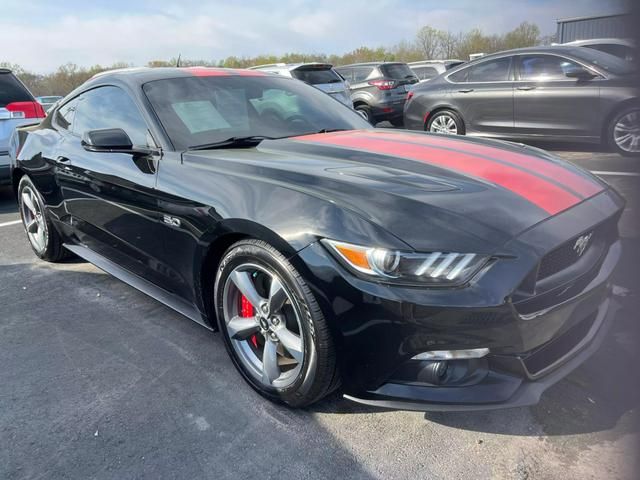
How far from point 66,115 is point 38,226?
3.36 ft

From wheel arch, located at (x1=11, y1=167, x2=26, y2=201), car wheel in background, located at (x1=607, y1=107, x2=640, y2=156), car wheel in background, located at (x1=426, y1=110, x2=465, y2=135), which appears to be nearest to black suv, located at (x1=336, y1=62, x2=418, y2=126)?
car wheel in background, located at (x1=426, y1=110, x2=465, y2=135)

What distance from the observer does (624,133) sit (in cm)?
682

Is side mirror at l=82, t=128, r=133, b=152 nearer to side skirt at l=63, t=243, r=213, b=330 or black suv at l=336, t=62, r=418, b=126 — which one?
side skirt at l=63, t=243, r=213, b=330

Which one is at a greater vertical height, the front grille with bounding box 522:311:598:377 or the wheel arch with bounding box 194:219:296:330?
the wheel arch with bounding box 194:219:296:330

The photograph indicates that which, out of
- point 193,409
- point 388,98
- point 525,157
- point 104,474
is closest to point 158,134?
point 193,409

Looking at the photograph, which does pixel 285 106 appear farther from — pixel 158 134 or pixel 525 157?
pixel 525 157

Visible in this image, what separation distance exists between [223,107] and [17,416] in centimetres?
192

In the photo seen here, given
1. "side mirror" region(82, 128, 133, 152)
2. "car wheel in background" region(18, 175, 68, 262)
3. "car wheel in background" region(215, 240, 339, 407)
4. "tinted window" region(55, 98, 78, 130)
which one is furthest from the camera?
"car wheel in background" region(18, 175, 68, 262)

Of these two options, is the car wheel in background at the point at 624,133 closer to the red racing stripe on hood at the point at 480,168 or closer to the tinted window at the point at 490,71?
the tinted window at the point at 490,71

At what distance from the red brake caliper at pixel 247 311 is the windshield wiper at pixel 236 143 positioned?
875 mm

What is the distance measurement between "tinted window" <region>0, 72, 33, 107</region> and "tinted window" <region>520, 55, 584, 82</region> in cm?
673

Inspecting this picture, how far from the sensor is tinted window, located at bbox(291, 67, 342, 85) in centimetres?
1125

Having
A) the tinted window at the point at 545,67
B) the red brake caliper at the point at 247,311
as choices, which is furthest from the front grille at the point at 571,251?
the tinted window at the point at 545,67

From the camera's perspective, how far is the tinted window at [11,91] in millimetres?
6336
